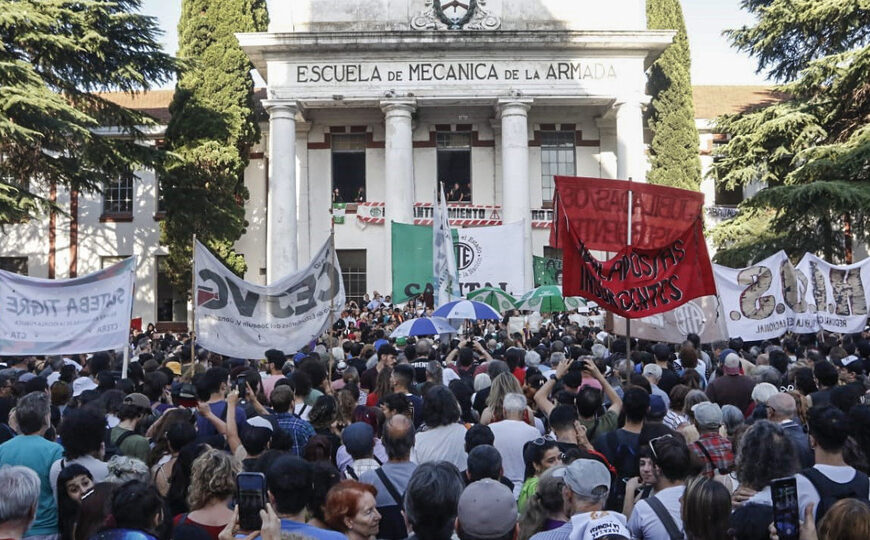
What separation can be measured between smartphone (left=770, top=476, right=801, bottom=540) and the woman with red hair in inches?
73.9

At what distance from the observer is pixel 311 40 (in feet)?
99.9

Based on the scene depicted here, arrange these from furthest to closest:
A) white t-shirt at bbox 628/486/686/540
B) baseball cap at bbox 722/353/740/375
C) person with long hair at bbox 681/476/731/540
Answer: baseball cap at bbox 722/353/740/375 < white t-shirt at bbox 628/486/686/540 < person with long hair at bbox 681/476/731/540

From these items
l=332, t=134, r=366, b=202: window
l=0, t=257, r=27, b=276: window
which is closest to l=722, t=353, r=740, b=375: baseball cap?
l=332, t=134, r=366, b=202: window

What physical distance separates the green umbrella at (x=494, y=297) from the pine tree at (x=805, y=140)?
989cm

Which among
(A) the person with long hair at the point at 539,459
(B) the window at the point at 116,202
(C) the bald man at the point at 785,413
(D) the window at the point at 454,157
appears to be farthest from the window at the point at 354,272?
(A) the person with long hair at the point at 539,459

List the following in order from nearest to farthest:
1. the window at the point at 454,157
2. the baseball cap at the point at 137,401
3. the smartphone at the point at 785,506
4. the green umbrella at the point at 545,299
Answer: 1. the smartphone at the point at 785,506
2. the baseball cap at the point at 137,401
3. the green umbrella at the point at 545,299
4. the window at the point at 454,157

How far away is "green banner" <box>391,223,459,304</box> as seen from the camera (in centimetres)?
1634

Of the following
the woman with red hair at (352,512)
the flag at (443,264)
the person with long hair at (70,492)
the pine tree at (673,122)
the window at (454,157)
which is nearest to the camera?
the woman with red hair at (352,512)

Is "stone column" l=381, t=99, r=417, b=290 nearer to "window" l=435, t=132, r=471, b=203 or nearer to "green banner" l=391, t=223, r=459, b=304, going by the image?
"window" l=435, t=132, r=471, b=203

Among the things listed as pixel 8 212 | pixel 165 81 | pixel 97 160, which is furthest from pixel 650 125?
pixel 8 212

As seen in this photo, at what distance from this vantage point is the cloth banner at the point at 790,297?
13.3 metres

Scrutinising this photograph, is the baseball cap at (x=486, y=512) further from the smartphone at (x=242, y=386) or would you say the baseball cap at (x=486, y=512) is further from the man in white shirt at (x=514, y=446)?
the smartphone at (x=242, y=386)

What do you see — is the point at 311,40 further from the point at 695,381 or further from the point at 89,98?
the point at 695,381

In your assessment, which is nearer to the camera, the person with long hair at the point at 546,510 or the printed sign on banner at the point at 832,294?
the person with long hair at the point at 546,510
